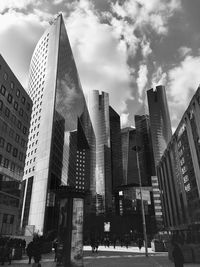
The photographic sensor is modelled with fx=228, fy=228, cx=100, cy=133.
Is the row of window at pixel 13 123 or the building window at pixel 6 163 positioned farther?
the row of window at pixel 13 123

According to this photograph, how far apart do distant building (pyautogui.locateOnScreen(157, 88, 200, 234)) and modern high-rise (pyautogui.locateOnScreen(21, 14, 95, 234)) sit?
39.6 metres

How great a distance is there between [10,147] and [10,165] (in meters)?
3.96

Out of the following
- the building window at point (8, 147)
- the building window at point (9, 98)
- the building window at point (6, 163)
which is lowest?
the building window at point (6, 163)

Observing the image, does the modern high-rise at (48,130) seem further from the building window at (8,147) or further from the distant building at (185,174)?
the distant building at (185,174)

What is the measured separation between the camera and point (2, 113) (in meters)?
47.3

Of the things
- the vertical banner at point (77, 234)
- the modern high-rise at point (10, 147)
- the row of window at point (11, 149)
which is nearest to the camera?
the vertical banner at point (77, 234)

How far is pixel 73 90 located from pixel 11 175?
245 ft

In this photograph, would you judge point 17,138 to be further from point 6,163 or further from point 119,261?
point 119,261

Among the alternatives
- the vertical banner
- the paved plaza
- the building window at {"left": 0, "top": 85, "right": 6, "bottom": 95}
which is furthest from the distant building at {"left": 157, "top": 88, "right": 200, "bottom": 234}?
the vertical banner

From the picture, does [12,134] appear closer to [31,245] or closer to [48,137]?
[48,137]

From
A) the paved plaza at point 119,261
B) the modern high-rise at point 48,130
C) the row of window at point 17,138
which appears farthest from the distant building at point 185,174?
the row of window at point 17,138

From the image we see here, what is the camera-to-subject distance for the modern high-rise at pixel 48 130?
2675 inches

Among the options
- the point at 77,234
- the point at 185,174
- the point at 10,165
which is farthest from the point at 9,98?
the point at 185,174

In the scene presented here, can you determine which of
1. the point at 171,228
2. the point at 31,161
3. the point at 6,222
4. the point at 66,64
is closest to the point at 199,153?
the point at 171,228
